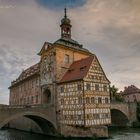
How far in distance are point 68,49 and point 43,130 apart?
12.6 meters

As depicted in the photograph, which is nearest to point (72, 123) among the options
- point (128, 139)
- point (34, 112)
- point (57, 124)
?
point (57, 124)

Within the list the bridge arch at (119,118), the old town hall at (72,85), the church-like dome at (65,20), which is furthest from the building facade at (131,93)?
the church-like dome at (65,20)

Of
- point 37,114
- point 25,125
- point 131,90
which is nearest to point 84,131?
point 37,114

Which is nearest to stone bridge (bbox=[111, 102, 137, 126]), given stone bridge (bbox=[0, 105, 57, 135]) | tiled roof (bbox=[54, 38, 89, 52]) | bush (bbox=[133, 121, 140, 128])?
bush (bbox=[133, 121, 140, 128])

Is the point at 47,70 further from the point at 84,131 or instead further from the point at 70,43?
the point at 84,131

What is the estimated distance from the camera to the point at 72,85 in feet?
98.4

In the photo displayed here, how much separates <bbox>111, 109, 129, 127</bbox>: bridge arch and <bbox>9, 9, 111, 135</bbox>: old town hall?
13.7 meters

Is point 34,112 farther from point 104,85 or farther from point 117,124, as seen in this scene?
point 117,124

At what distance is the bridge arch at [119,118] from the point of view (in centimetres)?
4329

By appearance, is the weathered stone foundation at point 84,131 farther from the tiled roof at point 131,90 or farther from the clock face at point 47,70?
the tiled roof at point 131,90

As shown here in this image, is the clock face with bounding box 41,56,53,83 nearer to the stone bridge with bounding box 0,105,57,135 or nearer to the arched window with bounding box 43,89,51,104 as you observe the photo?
the arched window with bounding box 43,89,51,104

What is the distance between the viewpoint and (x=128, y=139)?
91.5 ft

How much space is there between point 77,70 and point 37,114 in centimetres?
794

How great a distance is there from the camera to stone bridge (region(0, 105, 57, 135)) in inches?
1032
